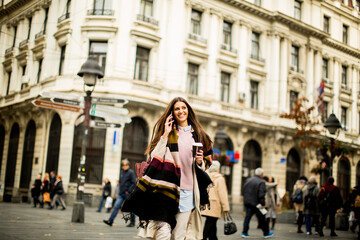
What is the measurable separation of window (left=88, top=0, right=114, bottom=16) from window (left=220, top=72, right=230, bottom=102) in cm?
871

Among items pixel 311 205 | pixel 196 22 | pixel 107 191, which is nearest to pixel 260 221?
pixel 311 205

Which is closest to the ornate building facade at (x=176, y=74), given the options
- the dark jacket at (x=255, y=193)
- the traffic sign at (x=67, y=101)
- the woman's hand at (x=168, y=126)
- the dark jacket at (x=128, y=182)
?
the traffic sign at (x=67, y=101)

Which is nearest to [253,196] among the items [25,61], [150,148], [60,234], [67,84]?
[60,234]

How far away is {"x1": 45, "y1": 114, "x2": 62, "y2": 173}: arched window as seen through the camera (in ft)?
77.8

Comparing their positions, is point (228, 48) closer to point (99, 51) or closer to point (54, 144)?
point (99, 51)

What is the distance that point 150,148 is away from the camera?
4.59 meters

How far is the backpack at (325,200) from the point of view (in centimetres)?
1317

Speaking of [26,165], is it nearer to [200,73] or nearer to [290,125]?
[200,73]

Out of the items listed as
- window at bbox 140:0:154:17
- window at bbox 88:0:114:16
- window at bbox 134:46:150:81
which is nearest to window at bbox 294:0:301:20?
window at bbox 140:0:154:17

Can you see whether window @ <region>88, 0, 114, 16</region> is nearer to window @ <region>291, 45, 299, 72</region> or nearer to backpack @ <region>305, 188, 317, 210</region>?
window @ <region>291, 45, 299, 72</region>

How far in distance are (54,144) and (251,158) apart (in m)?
13.4

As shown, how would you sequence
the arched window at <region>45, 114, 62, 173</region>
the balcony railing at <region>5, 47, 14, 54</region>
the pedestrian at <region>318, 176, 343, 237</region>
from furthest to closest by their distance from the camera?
the arched window at <region>45, 114, 62, 173</region> → the balcony railing at <region>5, 47, 14, 54</region> → the pedestrian at <region>318, 176, 343, 237</region>

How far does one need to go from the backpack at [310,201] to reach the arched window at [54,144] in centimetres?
1478

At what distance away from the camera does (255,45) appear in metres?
30.0
